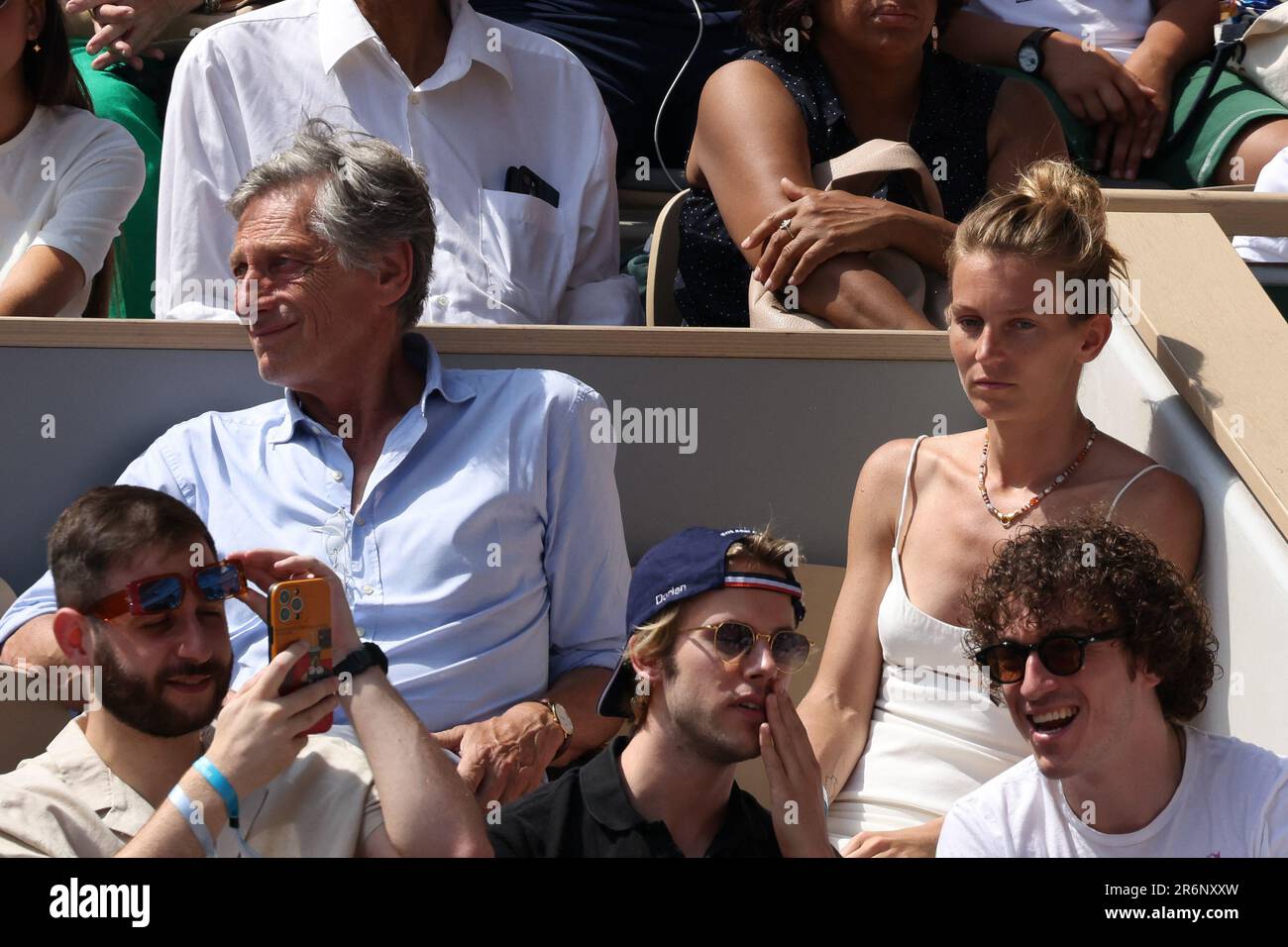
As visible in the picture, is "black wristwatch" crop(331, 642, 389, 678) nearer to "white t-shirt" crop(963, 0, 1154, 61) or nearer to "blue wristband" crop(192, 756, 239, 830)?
"blue wristband" crop(192, 756, 239, 830)

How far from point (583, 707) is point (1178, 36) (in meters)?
2.48

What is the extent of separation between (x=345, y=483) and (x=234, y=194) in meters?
0.56

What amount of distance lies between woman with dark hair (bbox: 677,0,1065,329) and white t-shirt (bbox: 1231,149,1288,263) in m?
0.43

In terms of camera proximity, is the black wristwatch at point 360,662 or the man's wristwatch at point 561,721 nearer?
the black wristwatch at point 360,662

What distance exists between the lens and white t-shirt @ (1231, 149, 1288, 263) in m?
3.56

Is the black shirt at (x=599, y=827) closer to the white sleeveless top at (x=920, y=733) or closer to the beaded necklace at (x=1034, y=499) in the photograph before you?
the white sleeveless top at (x=920, y=733)

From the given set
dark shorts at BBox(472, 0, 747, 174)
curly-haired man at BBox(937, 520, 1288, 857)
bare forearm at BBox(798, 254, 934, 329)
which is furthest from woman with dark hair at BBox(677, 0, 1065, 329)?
curly-haired man at BBox(937, 520, 1288, 857)

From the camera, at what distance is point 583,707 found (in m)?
2.62

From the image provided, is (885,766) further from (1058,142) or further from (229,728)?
(1058,142)

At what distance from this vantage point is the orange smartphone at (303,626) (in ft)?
6.65

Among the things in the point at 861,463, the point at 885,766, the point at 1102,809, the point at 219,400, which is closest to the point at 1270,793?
the point at 1102,809

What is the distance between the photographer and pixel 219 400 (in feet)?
9.77

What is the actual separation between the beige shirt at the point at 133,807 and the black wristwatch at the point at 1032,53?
105 inches

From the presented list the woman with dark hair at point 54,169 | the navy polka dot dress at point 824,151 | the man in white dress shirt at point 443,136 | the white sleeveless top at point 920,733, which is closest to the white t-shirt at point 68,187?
the woman with dark hair at point 54,169
